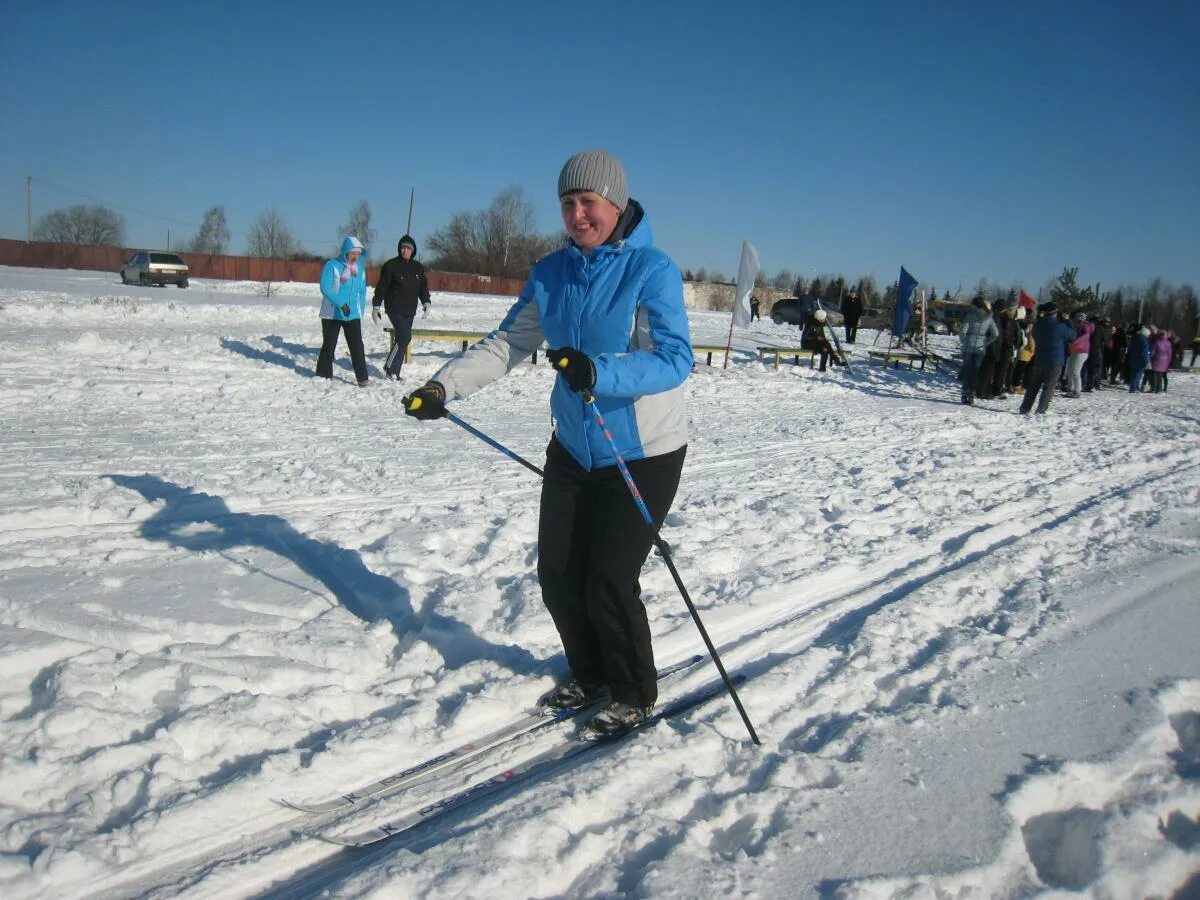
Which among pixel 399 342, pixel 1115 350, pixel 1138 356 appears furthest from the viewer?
pixel 1115 350

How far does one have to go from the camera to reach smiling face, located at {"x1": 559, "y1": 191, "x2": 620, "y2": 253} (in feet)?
9.04

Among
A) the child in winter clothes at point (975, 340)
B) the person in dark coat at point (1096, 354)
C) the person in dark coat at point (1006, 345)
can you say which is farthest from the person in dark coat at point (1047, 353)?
the person in dark coat at point (1096, 354)

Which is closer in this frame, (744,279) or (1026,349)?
(1026,349)

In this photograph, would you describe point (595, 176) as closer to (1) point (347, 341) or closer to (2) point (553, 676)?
(2) point (553, 676)

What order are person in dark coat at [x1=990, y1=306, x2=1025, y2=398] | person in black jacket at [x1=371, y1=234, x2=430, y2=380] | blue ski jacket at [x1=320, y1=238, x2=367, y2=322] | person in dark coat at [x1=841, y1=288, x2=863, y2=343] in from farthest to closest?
1. person in dark coat at [x1=841, y1=288, x2=863, y2=343]
2. person in dark coat at [x1=990, y1=306, x2=1025, y2=398]
3. person in black jacket at [x1=371, y1=234, x2=430, y2=380]
4. blue ski jacket at [x1=320, y1=238, x2=367, y2=322]

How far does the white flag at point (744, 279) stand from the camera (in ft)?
52.7

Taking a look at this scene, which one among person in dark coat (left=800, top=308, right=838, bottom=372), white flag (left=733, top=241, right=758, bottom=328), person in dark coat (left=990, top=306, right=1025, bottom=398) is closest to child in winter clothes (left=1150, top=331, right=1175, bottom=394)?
person in dark coat (left=990, top=306, right=1025, bottom=398)

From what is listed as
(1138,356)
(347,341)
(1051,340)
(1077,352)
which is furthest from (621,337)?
(1138,356)

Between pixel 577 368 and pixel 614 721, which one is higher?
pixel 577 368

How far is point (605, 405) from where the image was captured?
288cm

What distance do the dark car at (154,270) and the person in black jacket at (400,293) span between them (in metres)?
22.9

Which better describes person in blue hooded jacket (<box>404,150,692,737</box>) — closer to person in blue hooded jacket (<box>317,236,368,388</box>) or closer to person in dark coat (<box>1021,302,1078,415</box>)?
person in blue hooded jacket (<box>317,236,368,388</box>)

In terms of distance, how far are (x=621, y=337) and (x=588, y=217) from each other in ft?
1.37

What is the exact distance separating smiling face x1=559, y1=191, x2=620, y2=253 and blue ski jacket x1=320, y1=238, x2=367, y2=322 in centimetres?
765
